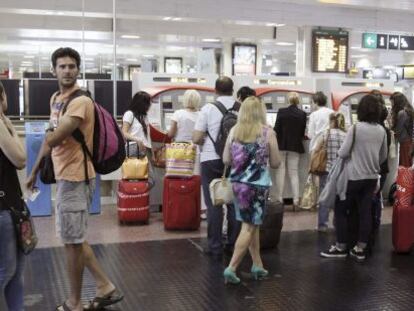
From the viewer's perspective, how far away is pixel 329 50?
922 cm

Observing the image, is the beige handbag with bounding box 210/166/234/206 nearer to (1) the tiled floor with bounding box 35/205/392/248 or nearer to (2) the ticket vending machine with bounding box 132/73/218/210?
(1) the tiled floor with bounding box 35/205/392/248

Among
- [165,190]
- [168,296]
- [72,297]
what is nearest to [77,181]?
[72,297]

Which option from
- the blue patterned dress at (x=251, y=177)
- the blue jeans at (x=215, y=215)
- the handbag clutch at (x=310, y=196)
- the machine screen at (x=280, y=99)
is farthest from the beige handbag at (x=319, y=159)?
the blue patterned dress at (x=251, y=177)

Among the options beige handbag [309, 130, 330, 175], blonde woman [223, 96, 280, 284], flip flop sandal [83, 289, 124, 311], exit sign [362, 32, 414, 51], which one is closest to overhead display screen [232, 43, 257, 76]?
exit sign [362, 32, 414, 51]

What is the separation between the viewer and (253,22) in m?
9.62

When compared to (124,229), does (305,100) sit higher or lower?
higher

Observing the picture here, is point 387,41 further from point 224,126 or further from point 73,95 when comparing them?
point 73,95

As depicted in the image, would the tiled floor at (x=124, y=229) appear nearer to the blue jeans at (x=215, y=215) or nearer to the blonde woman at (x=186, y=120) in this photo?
the blue jeans at (x=215, y=215)

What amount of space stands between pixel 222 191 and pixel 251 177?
35 cm

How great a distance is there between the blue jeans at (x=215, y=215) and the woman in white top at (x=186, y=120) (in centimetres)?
104

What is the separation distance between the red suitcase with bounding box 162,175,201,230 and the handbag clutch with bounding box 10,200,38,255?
2.85 meters

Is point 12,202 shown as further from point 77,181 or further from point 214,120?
point 214,120

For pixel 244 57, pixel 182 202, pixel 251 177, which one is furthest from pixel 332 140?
pixel 244 57

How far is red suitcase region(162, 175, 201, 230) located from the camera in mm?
5465
